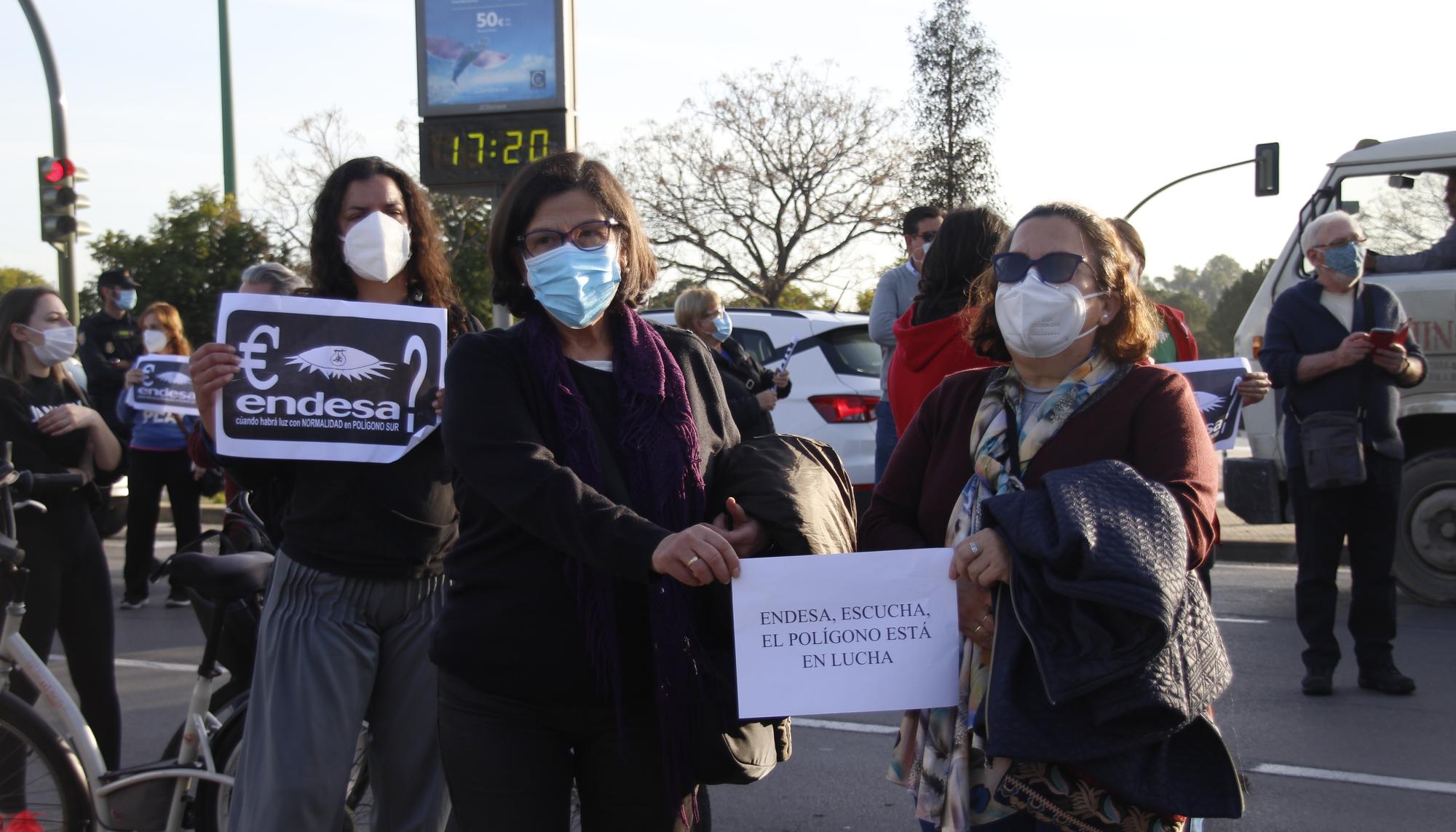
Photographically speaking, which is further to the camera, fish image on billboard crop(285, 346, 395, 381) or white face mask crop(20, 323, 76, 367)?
white face mask crop(20, 323, 76, 367)

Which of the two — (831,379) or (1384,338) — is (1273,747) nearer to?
(1384,338)

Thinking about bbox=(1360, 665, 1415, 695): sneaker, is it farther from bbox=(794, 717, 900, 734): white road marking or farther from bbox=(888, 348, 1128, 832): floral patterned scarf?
bbox=(888, 348, 1128, 832): floral patterned scarf

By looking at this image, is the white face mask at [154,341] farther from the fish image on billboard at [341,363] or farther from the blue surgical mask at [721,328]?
the fish image on billboard at [341,363]

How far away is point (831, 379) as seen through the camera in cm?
1005

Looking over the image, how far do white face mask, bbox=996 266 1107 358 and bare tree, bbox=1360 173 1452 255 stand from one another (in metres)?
6.98

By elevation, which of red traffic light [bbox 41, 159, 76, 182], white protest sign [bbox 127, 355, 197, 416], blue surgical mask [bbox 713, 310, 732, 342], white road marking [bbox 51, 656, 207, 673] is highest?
red traffic light [bbox 41, 159, 76, 182]

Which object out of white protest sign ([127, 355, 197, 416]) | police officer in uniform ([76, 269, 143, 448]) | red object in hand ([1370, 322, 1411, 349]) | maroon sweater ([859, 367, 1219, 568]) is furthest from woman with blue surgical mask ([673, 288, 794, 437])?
maroon sweater ([859, 367, 1219, 568])

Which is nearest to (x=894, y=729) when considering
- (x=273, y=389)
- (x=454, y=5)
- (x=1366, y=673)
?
(x=1366, y=673)

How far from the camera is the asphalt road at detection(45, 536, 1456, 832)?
464 centimetres

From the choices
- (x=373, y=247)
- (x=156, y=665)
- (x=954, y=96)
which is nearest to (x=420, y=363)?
(x=373, y=247)

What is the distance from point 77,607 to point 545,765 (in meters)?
2.74

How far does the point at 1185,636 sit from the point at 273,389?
2221 mm

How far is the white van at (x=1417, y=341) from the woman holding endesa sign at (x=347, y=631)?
20.5 ft

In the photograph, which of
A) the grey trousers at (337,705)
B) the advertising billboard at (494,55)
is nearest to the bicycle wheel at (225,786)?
the grey trousers at (337,705)
